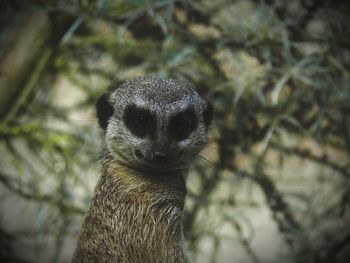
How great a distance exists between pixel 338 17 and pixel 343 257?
3.08ft

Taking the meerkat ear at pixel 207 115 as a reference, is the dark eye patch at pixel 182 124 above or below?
above

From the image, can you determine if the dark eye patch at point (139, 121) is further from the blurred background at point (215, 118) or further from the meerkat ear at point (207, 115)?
the blurred background at point (215, 118)

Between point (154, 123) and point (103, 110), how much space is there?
0.18 metres

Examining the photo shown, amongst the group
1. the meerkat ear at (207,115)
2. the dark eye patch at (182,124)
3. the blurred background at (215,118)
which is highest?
the dark eye patch at (182,124)

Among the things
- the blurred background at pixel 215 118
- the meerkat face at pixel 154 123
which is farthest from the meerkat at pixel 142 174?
the blurred background at pixel 215 118

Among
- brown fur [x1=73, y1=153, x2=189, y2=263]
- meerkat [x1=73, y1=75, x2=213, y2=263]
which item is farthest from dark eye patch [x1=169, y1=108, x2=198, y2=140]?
brown fur [x1=73, y1=153, x2=189, y2=263]

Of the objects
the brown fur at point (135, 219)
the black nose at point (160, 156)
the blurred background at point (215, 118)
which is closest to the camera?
the black nose at point (160, 156)

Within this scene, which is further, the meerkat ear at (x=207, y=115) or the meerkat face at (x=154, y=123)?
the meerkat ear at (x=207, y=115)

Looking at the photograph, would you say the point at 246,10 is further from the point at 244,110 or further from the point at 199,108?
the point at 199,108

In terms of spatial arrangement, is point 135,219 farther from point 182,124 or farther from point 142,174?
point 182,124

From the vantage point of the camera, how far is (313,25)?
7.30 feet

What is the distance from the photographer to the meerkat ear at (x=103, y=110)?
1.17 m

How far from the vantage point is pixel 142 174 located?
1169mm

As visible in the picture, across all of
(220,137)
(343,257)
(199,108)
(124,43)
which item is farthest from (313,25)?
(199,108)
